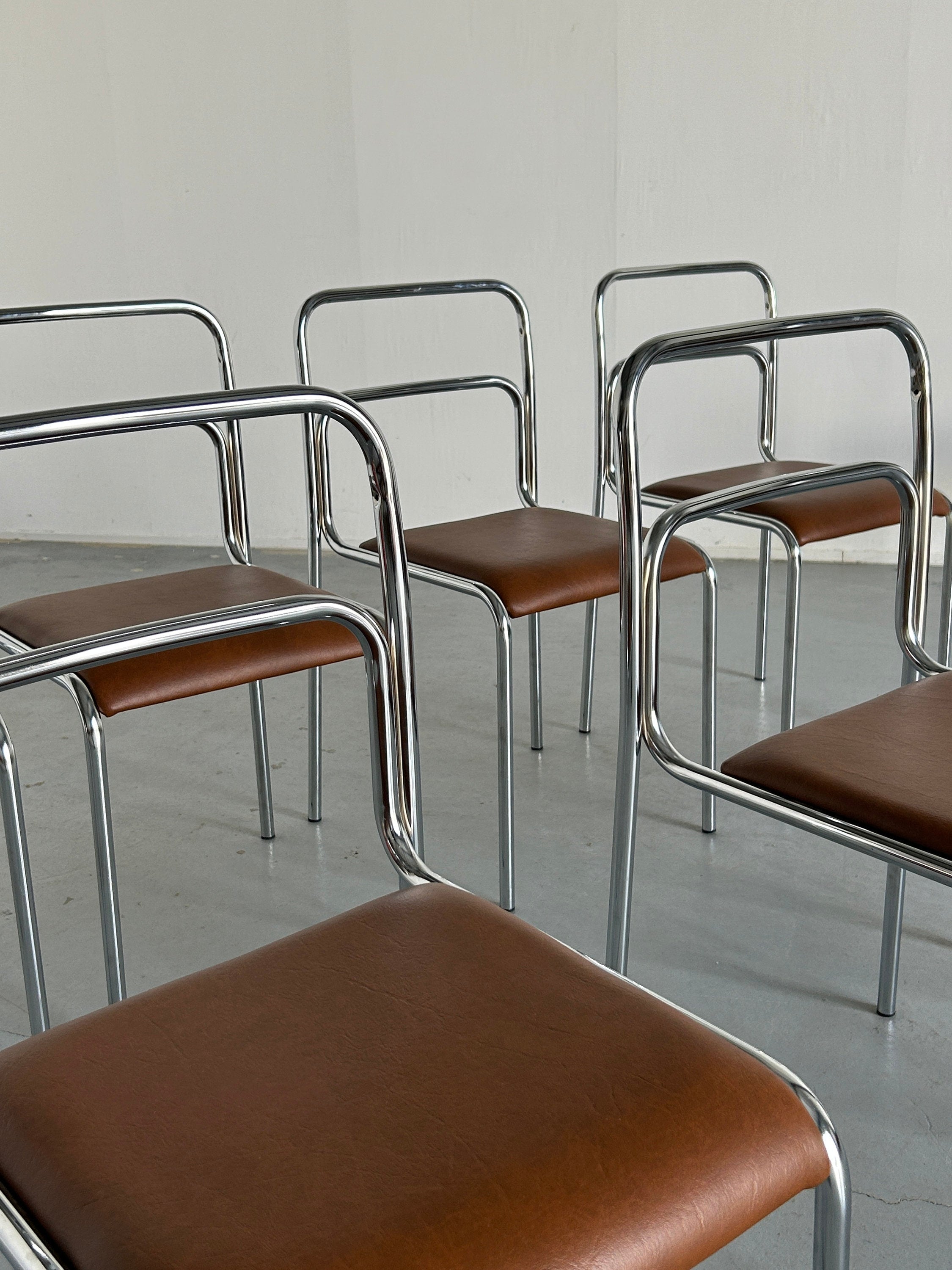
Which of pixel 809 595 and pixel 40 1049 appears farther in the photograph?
pixel 809 595

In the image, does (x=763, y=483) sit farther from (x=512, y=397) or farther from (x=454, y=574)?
(x=512, y=397)

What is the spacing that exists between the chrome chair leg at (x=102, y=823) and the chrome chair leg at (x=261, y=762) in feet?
1.58

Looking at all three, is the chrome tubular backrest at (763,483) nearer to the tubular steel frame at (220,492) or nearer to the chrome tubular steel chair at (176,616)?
the chrome tubular steel chair at (176,616)

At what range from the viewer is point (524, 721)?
2275mm

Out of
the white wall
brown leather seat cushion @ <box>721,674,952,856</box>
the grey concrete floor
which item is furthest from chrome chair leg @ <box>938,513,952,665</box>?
the white wall

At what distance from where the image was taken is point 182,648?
1394mm

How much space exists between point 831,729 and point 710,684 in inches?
27.8

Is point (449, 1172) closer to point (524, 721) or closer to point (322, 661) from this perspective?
point (322, 661)

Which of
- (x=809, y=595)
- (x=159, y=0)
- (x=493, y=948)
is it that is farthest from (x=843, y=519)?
(x=159, y=0)

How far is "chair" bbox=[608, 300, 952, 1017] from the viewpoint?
0.92m

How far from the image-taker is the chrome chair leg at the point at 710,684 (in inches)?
67.7

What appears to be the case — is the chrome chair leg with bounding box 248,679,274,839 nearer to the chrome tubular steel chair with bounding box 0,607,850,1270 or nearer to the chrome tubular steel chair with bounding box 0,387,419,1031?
the chrome tubular steel chair with bounding box 0,387,419,1031

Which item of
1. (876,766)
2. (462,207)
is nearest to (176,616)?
(876,766)

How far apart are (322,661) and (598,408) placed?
81 centimetres
